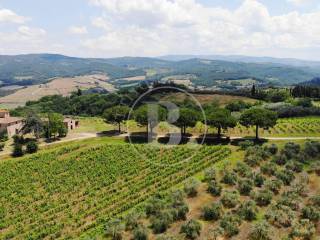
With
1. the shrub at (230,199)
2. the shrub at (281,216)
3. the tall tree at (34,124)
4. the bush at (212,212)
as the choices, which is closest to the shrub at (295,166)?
the shrub at (230,199)

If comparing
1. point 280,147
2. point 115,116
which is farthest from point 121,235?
point 115,116

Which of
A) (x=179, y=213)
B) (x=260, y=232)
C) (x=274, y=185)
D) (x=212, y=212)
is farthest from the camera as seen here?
(x=274, y=185)

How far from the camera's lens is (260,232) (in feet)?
125

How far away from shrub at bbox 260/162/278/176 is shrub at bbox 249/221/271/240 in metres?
19.4

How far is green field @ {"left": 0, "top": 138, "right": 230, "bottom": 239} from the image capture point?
5022 cm

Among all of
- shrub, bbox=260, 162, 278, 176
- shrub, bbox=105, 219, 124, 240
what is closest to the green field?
shrub, bbox=105, 219, 124, 240

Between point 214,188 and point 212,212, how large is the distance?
719cm

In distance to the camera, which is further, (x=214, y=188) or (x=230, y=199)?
(x=214, y=188)

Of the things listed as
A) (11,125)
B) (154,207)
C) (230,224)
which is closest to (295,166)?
(230,224)

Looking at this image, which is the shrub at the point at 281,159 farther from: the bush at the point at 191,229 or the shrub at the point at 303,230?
the bush at the point at 191,229

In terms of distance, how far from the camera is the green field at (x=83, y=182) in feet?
165

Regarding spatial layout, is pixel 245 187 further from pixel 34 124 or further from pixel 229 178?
pixel 34 124

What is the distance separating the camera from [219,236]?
129 ft

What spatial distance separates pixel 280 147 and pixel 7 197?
51.2 m
